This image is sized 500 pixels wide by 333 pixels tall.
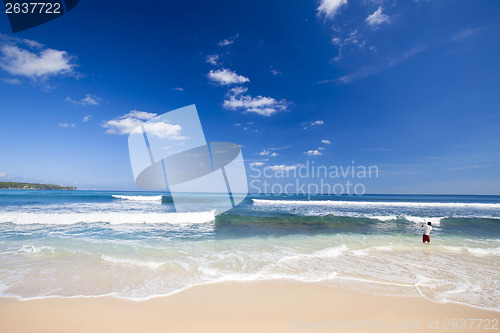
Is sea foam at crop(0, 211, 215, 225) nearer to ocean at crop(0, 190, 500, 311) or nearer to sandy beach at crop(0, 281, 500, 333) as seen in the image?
ocean at crop(0, 190, 500, 311)

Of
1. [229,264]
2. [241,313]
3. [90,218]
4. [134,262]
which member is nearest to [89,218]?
[90,218]

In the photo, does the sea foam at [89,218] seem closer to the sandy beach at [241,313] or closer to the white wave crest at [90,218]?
the white wave crest at [90,218]

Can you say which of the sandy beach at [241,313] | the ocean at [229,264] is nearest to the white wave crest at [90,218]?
the ocean at [229,264]

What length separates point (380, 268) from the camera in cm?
557

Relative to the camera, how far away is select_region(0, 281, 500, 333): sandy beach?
9.62 ft

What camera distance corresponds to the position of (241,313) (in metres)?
3.31

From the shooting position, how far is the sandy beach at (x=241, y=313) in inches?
115

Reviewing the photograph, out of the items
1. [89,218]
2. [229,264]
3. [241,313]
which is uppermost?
[241,313]

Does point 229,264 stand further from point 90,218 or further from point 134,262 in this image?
point 90,218

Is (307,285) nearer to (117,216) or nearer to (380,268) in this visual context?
(380,268)

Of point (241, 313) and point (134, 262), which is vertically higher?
point (241, 313)

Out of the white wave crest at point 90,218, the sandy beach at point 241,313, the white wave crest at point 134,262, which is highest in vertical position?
the sandy beach at point 241,313

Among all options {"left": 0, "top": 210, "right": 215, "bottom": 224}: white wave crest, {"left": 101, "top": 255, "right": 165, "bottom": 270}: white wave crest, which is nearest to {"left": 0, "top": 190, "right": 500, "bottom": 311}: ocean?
{"left": 101, "top": 255, "right": 165, "bottom": 270}: white wave crest

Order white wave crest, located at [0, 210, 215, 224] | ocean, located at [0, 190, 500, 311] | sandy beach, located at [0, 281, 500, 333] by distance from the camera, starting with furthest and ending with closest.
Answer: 1. white wave crest, located at [0, 210, 215, 224]
2. ocean, located at [0, 190, 500, 311]
3. sandy beach, located at [0, 281, 500, 333]
